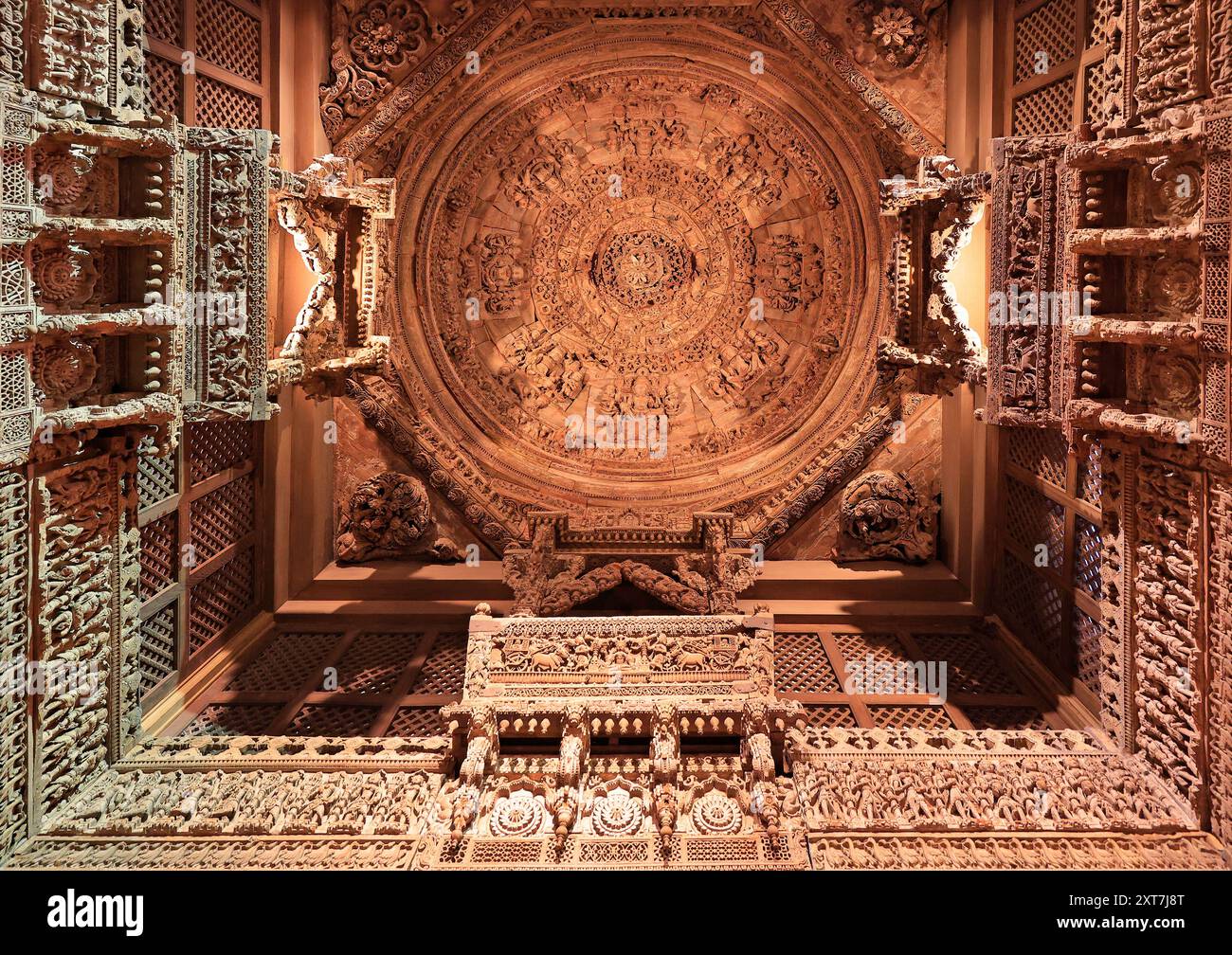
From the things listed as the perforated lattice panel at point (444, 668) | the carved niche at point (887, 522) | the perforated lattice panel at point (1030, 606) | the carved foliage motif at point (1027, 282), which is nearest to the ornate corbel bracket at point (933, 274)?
the carved foliage motif at point (1027, 282)

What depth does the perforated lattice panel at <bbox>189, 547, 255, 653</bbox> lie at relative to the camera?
6.20 metres

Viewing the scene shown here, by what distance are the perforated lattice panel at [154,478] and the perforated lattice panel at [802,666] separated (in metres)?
4.46

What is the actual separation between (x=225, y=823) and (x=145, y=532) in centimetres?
204

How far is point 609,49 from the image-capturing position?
777 centimetres

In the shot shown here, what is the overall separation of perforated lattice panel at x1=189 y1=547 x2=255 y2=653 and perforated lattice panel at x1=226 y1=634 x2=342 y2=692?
36 centimetres

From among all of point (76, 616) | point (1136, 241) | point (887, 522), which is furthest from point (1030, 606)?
point (76, 616)

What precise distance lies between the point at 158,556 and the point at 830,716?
188 inches

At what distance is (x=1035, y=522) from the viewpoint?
21.5 feet

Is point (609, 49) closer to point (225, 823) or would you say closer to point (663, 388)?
point (663, 388)

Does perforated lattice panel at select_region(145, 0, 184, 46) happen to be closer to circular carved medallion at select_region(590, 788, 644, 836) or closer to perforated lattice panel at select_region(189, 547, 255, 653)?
perforated lattice panel at select_region(189, 547, 255, 653)

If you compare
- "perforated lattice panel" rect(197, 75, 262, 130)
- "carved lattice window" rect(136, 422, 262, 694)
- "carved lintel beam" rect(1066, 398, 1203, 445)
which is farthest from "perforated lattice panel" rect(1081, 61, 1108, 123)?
"carved lattice window" rect(136, 422, 262, 694)

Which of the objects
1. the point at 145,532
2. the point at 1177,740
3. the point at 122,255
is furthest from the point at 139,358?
the point at 1177,740

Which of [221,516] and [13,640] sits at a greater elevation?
[221,516]

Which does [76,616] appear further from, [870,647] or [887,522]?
[887,522]
